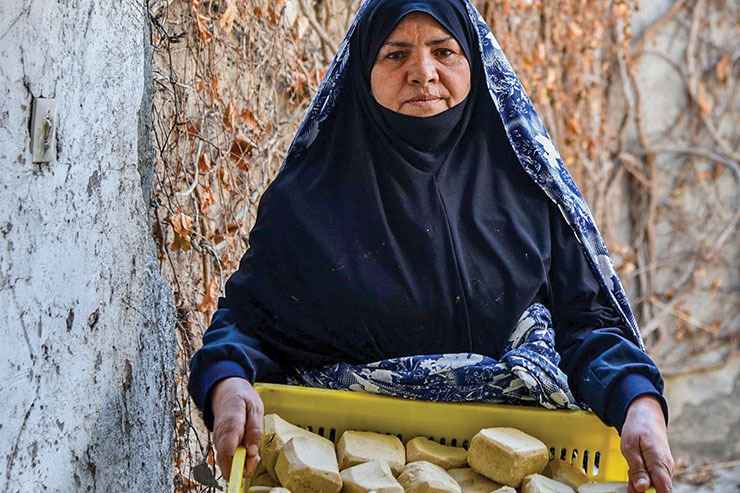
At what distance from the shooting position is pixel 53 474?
5.16ft

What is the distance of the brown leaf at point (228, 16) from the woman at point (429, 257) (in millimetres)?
761

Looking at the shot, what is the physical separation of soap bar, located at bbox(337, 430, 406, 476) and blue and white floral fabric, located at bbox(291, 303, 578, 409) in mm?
99

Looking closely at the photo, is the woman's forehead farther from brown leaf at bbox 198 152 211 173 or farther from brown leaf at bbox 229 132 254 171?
brown leaf at bbox 229 132 254 171

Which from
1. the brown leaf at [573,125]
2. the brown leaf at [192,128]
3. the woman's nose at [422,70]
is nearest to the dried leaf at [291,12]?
the brown leaf at [192,128]

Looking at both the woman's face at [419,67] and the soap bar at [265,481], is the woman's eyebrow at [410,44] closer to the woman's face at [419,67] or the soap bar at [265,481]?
the woman's face at [419,67]

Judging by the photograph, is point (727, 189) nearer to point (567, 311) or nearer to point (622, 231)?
point (622, 231)

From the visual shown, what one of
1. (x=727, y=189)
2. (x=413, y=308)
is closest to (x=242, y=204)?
(x=413, y=308)

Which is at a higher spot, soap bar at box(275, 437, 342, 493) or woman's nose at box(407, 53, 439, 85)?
woman's nose at box(407, 53, 439, 85)

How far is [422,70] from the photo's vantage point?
186 centimetres

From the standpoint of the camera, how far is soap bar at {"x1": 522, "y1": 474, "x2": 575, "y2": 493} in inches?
58.8

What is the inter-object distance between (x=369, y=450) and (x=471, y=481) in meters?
0.20

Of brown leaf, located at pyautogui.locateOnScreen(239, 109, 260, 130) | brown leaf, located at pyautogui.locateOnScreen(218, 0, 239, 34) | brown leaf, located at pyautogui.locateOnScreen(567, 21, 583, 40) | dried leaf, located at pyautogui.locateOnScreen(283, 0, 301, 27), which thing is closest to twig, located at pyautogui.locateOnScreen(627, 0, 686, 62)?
brown leaf, located at pyautogui.locateOnScreen(567, 21, 583, 40)

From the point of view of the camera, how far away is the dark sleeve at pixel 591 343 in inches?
63.3

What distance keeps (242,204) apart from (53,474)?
140cm
